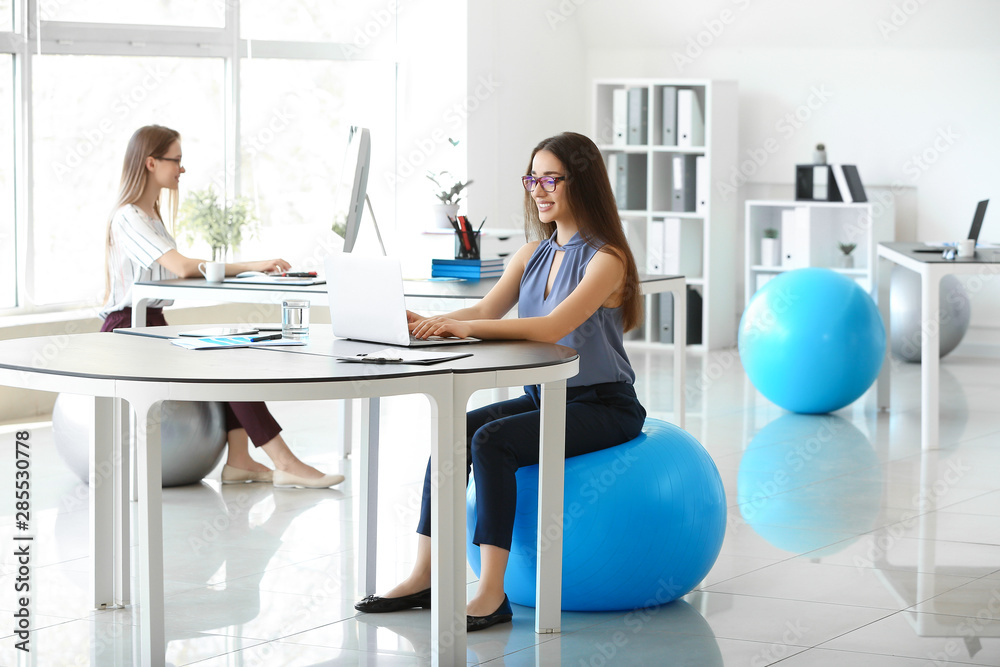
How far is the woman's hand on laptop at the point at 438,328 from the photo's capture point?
281cm

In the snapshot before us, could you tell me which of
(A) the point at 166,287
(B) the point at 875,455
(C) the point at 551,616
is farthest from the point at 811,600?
(A) the point at 166,287

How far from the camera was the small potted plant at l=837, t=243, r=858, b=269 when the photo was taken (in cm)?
774

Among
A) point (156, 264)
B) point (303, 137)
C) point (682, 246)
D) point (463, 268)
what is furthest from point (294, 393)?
point (682, 246)

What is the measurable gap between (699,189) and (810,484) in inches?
151

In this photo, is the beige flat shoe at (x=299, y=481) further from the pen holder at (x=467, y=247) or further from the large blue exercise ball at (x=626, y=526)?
the large blue exercise ball at (x=626, y=526)

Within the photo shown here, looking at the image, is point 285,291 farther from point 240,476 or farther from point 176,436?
point 240,476

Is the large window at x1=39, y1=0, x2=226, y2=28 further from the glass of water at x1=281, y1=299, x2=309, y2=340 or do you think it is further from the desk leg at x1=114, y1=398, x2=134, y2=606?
the glass of water at x1=281, y1=299, x2=309, y2=340

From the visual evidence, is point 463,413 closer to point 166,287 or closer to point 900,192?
point 166,287

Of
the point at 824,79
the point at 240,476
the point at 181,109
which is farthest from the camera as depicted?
the point at 824,79

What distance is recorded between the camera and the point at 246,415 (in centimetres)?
433

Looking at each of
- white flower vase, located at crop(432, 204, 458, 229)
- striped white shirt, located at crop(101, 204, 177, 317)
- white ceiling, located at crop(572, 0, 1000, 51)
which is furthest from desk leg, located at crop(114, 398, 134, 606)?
white ceiling, located at crop(572, 0, 1000, 51)

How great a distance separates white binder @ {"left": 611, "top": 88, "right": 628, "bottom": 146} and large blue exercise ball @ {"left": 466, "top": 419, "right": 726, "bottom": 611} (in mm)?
5354

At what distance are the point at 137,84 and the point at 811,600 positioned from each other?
480cm

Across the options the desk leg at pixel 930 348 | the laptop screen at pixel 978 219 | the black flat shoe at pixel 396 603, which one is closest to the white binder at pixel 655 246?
the laptop screen at pixel 978 219
